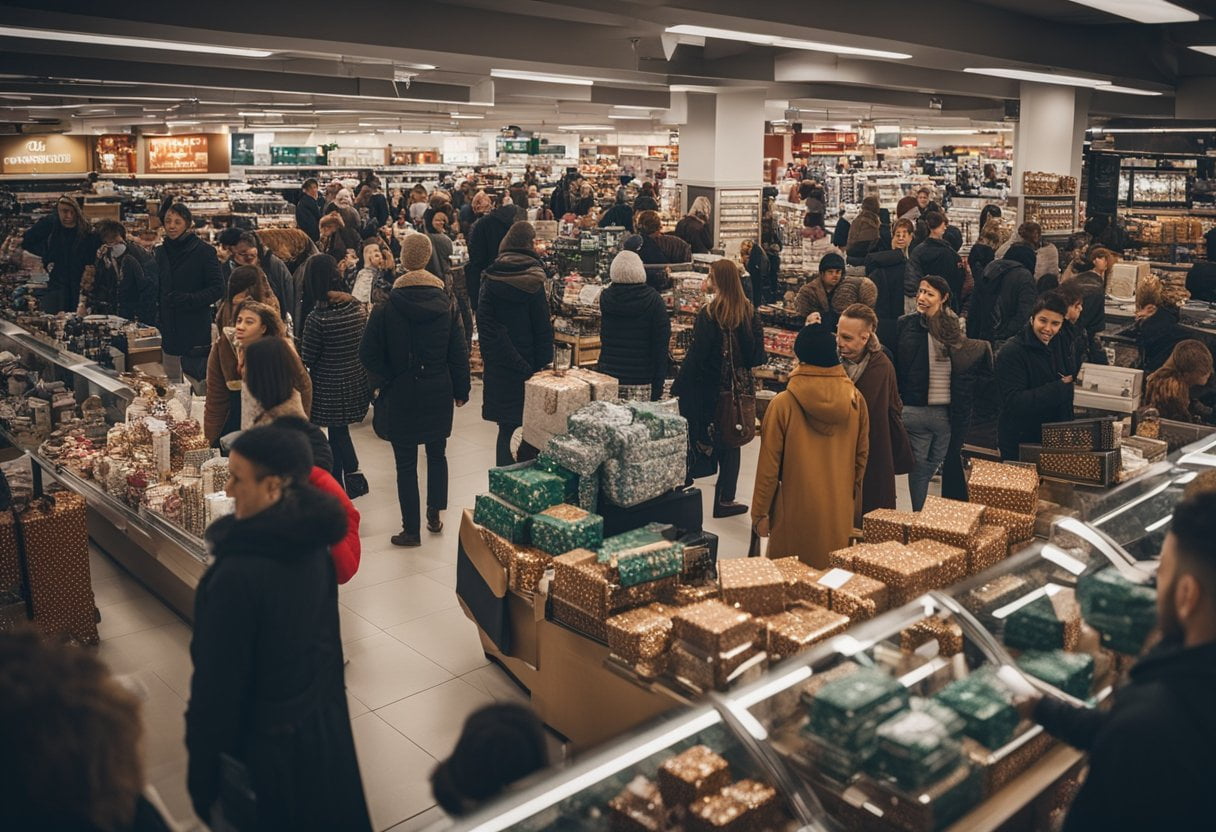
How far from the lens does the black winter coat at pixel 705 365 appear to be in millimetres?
6316

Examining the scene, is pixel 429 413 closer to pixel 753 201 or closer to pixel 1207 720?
pixel 1207 720

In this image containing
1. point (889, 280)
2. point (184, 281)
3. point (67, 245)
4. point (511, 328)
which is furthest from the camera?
point (67, 245)

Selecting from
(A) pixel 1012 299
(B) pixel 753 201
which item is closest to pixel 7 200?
(B) pixel 753 201

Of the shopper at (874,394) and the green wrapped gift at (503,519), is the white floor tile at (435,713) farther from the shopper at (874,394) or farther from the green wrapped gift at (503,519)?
the shopper at (874,394)

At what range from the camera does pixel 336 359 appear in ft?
22.0

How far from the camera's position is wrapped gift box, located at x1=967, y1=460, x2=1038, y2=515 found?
4508mm

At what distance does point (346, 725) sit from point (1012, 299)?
677 centimetres

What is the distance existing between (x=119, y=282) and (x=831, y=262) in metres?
6.81

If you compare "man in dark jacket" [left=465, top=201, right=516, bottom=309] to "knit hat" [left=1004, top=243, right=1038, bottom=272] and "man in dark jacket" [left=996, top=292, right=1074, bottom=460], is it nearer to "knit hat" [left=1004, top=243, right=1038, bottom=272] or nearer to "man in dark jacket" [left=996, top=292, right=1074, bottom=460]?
"knit hat" [left=1004, top=243, right=1038, bottom=272]

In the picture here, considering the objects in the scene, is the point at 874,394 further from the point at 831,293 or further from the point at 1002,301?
the point at 1002,301

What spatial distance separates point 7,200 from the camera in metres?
16.8

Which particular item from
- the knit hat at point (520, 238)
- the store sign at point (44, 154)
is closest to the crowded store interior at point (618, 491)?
the knit hat at point (520, 238)

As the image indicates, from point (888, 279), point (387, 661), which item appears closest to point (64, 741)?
point (387, 661)

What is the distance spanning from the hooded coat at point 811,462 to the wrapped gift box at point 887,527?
40cm
